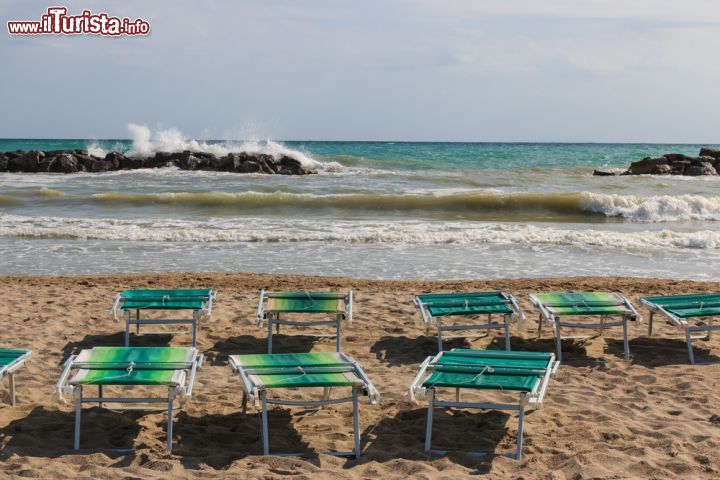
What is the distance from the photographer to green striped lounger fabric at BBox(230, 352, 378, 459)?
4844mm

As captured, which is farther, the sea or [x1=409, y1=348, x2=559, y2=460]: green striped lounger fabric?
the sea

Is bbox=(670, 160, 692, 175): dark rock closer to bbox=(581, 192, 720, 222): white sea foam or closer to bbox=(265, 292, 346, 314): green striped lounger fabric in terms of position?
bbox=(581, 192, 720, 222): white sea foam

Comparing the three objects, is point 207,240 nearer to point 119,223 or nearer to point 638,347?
point 119,223

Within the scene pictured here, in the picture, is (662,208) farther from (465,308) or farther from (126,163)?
(126,163)

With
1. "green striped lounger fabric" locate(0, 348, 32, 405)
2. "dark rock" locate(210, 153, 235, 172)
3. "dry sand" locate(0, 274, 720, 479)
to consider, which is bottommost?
"dry sand" locate(0, 274, 720, 479)

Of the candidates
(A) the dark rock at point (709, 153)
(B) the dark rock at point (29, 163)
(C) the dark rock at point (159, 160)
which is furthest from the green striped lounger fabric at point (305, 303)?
(A) the dark rock at point (709, 153)

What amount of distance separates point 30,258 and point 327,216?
8.13m

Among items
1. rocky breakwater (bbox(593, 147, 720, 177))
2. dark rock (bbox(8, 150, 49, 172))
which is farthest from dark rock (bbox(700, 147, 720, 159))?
dark rock (bbox(8, 150, 49, 172))

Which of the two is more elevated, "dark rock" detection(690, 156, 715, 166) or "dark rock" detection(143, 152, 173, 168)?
"dark rock" detection(690, 156, 715, 166)

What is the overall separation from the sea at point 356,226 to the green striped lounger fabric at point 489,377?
5.62 m

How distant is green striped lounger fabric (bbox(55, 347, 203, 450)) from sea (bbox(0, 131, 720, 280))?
5.91 metres

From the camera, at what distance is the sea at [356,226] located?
40.2 feet

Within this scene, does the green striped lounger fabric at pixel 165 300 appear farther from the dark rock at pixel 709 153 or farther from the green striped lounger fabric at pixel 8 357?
the dark rock at pixel 709 153

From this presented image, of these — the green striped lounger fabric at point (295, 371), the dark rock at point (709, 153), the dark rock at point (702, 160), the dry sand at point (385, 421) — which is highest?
the dark rock at point (709, 153)
